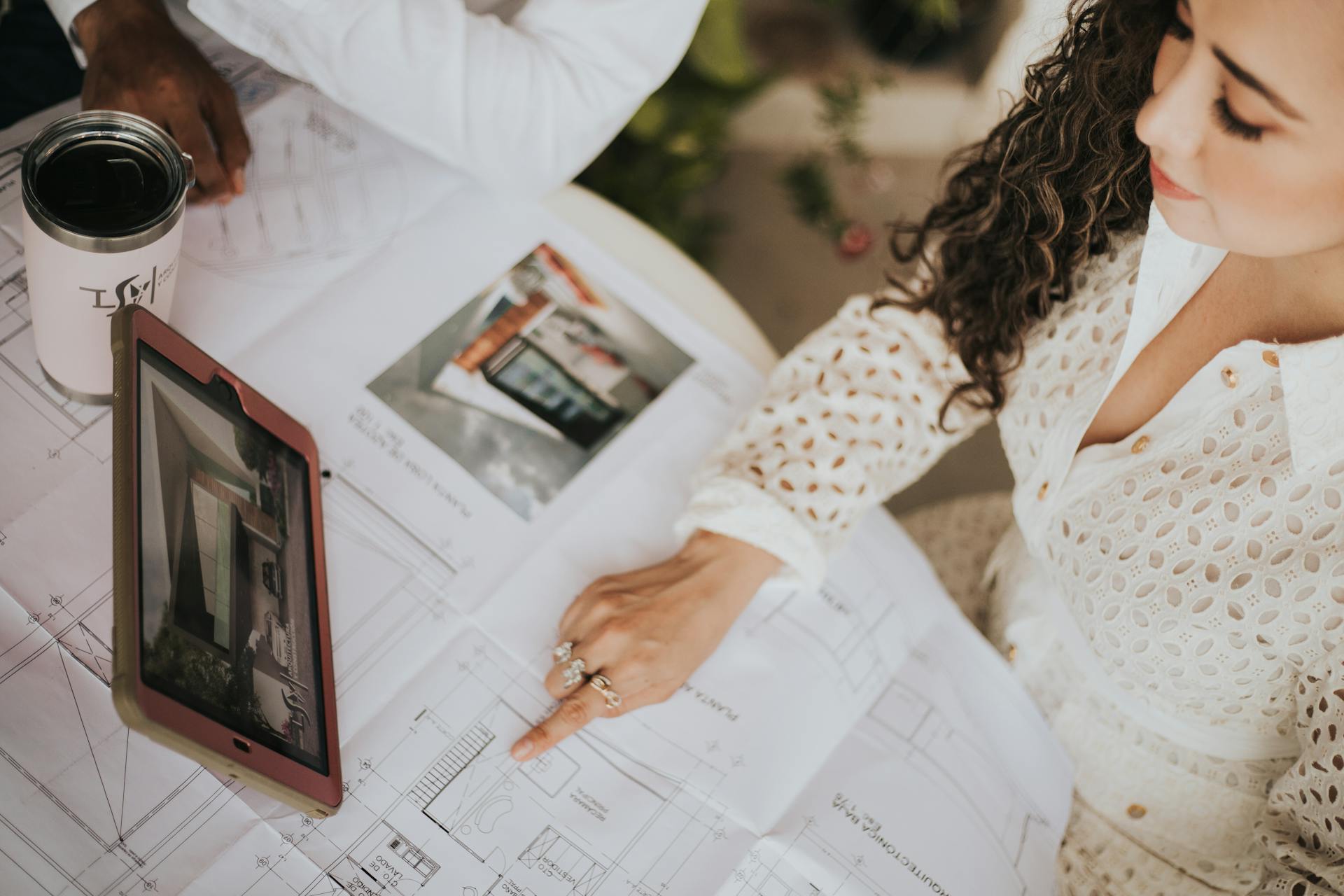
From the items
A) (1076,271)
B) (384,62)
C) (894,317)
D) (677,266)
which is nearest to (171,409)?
(384,62)

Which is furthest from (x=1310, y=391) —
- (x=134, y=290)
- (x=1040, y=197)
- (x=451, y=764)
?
(x=134, y=290)

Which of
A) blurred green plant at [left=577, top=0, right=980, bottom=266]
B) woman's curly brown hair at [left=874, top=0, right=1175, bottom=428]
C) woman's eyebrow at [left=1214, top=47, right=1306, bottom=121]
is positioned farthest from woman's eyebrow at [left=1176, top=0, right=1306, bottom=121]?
blurred green plant at [left=577, top=0, right=980, bottom=266]

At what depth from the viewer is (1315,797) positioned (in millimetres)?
724

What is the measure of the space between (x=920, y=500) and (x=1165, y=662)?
1022 millimetres

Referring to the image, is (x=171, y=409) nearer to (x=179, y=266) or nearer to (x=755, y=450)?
(x=179, y=266)

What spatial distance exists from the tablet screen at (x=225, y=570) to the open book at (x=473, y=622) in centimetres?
3

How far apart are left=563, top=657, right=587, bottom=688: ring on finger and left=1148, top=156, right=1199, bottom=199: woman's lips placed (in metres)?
0.54

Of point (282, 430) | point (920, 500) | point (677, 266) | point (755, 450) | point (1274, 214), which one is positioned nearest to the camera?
point (1274, 214)

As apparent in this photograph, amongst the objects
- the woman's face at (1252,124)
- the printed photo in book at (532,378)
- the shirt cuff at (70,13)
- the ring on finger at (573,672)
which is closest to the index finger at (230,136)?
the shirt cuff at (70,13)

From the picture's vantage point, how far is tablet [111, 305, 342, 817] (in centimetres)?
51

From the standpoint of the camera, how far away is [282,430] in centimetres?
73

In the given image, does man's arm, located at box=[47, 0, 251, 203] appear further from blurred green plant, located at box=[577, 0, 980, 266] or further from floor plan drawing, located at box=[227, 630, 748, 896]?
blurred green plant, located at box=[577, 0, 980, 266]

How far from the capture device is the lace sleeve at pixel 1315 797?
70 centimetres

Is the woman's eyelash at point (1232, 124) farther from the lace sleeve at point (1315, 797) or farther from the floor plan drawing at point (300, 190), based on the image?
the floor plan drawing at point (300, 190)
